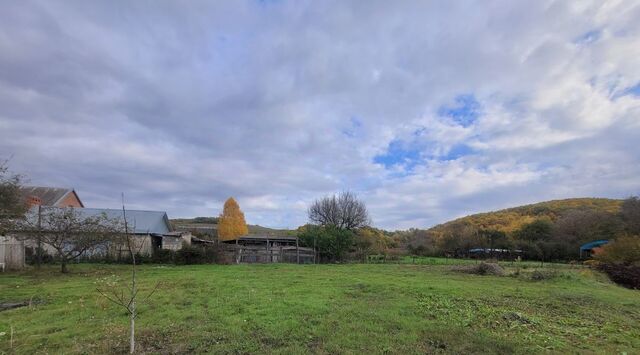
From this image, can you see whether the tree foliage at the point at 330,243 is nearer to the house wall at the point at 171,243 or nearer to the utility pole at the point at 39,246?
the house wall at the point at 171,243

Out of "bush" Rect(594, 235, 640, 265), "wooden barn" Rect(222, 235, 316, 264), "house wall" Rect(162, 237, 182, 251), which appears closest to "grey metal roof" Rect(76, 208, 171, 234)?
"house wall" Rect(162, 237, 182, 251)

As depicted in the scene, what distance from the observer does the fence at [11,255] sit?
20.2 meters

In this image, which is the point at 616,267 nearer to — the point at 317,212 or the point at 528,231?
the point at 528,231

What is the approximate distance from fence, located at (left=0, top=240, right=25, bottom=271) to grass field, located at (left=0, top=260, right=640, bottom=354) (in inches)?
387

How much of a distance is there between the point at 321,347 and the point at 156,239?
95.2ft

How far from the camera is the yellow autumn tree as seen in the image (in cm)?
5634

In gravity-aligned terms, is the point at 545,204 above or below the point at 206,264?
above

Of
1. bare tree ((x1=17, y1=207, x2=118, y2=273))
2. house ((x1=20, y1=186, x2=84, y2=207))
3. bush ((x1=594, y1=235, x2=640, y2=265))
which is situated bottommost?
bush ((x1=594, y1=235, x2=640, y2=265))

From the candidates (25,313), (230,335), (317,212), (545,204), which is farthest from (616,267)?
(545,204)

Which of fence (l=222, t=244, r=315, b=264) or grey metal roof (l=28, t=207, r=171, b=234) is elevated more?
grey metal roof (l=28, t=207, r=171, b=234)

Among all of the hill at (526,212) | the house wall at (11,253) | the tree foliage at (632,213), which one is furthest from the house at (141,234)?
the hill at (526,212)

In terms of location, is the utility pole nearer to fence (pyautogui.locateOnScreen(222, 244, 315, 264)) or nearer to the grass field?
the grass field

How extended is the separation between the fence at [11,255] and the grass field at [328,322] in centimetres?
984

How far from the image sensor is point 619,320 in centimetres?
895
